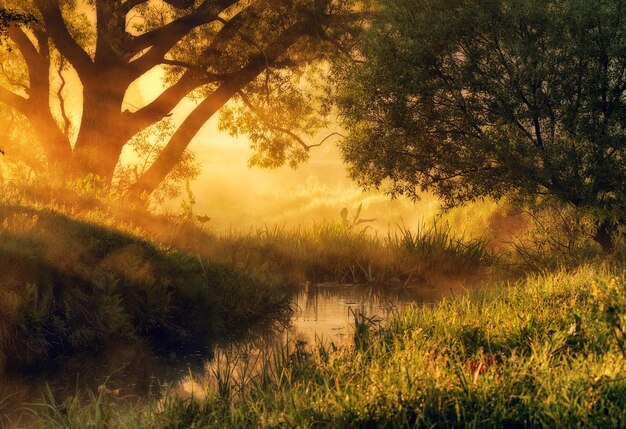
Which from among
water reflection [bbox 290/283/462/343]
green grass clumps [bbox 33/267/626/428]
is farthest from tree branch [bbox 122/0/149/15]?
green grass clumps [bbox 33/267/626/428]

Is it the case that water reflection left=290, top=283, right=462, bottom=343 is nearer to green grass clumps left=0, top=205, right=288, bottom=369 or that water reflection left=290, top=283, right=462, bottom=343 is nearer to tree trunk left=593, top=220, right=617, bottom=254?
green grass clumps left=0, top=205, right=288, bottom=369

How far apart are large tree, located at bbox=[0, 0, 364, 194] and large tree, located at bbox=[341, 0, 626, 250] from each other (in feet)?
20.4

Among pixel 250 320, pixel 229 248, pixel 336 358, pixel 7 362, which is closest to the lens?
pixel 336 358

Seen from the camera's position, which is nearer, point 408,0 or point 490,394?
point 490,394

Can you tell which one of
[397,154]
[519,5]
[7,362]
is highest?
[519,5]

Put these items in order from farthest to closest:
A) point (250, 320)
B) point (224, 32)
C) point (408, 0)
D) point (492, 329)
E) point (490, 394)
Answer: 1. point (224, 32)
2. point (408, 0)
3. point (250, 320)
4. point (492, 329)
5. point (490, 394)

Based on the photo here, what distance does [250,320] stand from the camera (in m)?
14.3

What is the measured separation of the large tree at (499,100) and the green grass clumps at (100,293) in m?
3.88

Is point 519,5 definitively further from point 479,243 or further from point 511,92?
point 479,243

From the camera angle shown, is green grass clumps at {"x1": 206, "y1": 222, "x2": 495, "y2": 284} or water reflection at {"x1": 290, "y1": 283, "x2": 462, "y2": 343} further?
green grass clumps at {"x1": 206, "y1": 222, "x2": 495, "y2": 284}

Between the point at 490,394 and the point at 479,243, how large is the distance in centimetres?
1368

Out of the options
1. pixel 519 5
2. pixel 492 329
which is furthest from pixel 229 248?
pixel 492 329

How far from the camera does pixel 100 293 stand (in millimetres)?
12227

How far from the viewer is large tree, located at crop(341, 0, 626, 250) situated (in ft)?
48.4
